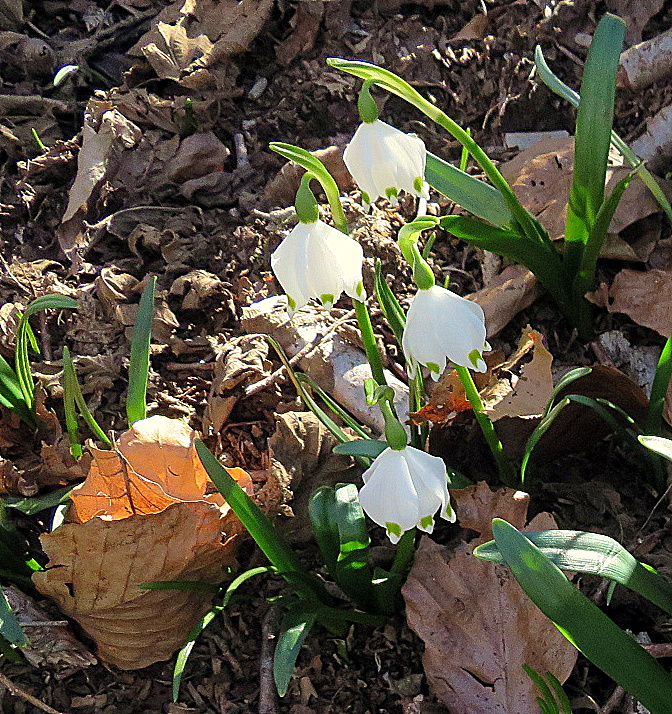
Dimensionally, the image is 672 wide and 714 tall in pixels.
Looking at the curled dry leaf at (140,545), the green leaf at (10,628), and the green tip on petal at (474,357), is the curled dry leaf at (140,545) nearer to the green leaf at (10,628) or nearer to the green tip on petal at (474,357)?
the green leaf at (10,628)

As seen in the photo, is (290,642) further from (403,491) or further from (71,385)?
(71,385)

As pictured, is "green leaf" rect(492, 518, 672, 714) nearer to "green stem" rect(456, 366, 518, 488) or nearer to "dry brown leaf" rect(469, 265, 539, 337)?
"green stem" rect(456, 366, 518, 488)

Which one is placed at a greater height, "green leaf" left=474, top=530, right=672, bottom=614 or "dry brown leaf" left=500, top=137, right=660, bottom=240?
"dry brown leaf" left=500, top=137, right=660, bottom=240

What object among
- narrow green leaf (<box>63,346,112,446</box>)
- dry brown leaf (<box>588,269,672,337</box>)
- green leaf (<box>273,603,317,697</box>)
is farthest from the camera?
dry brown leaf (<box>588,269,672,337</box>)

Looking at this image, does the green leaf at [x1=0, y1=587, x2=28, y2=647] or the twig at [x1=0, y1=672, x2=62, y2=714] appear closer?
the green leaf at [x1=0, y1=587, x2=28, y2=647]

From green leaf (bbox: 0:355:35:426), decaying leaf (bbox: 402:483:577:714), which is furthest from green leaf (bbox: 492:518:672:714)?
green leaf (bbox: 0:355:35:426)
